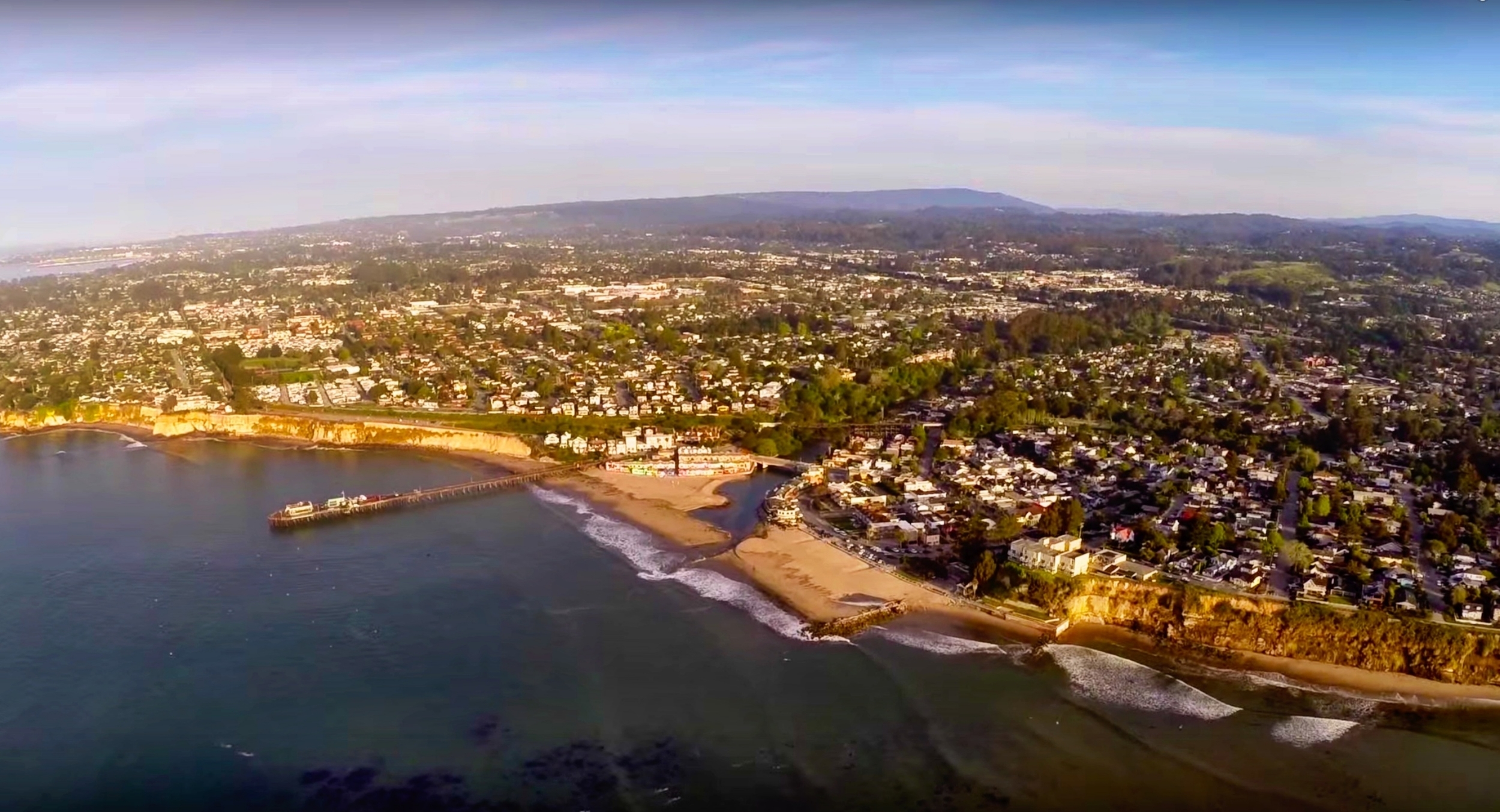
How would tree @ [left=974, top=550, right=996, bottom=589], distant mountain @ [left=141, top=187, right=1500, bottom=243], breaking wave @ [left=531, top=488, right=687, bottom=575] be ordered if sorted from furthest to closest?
distant mountain @ [left=141, top=187, right=1500, bottom=243] → breaking wave @ [left=531, top=488, right=687, bottom=575] → tree @ [left=974, top=550, right=996, bottom=589]

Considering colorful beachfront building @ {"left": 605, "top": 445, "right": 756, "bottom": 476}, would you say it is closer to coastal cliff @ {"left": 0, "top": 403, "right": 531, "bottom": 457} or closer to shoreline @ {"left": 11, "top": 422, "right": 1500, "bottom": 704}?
shoreline @ {"left": 11, "top": 422, "right": 1500, "bottom": 704}

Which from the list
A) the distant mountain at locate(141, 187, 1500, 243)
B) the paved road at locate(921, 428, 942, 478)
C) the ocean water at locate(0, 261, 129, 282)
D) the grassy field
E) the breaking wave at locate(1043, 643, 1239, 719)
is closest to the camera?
the breaking wave at locate(1043, 643, 1239, 719)

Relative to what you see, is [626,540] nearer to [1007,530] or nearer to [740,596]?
[740,596]

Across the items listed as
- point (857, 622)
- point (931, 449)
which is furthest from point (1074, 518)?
point (931, 449)

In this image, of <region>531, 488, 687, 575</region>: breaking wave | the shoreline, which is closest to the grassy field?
the shoreline

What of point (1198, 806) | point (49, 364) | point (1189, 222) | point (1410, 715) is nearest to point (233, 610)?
point (1198, 806)

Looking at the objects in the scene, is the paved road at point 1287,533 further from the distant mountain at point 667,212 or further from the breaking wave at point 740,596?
the distant mountain at point 667,212
